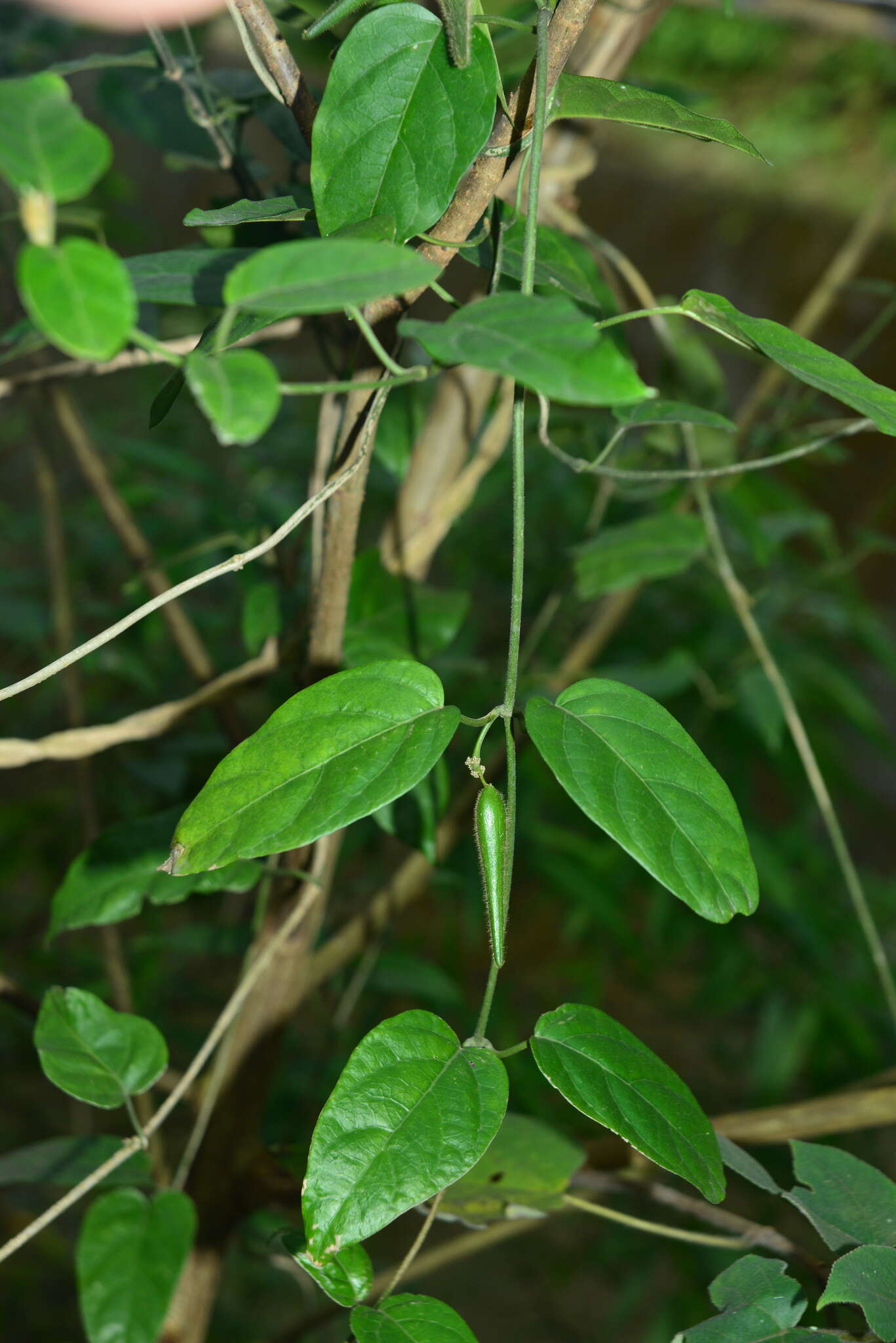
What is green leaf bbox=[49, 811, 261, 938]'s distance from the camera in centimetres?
39

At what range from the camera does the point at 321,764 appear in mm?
227

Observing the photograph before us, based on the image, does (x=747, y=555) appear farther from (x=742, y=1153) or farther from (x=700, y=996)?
(x=742, y=1153)

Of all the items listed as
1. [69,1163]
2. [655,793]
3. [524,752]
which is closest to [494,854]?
[655,793]

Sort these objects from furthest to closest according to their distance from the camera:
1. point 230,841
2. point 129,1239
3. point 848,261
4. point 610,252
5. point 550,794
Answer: point 550,794 → point 848,261 → point 610,252 → point 129,1239 → point 230,841

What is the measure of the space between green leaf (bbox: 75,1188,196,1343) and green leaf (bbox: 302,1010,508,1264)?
0.47 ft

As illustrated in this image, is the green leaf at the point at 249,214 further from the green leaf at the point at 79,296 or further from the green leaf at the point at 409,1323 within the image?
the green leaf at the point at 409,1323

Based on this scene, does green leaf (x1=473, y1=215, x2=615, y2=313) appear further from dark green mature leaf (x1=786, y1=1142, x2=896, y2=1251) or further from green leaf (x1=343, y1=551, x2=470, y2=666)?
dark green mature leaf (x1=786, y1=1142, x2=896, y2=1251)

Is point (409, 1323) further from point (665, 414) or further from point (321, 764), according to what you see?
point (665, 414)

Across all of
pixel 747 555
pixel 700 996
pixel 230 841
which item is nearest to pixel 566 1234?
pixel 700 996

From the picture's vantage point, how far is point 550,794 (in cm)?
85

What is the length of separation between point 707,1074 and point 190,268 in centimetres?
125

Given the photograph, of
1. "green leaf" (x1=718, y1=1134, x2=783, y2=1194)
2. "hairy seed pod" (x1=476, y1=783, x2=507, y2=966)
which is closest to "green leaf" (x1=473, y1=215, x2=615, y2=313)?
"hairy seed pod" (x1=476, y1=783, x2=507, y2=966)

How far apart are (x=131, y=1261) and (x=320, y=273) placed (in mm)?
312

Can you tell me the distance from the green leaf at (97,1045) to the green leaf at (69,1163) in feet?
0.14
